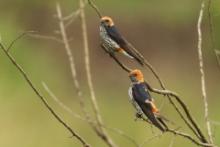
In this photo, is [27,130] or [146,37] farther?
[146,37]

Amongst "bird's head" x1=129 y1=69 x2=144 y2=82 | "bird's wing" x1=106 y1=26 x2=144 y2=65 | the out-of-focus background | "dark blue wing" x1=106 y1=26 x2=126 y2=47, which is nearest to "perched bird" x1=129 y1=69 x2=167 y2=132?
"bird's head" x1=129 y1=69 x2=144 y2=82

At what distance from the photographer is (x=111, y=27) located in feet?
15.7

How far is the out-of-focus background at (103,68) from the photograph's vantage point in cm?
925

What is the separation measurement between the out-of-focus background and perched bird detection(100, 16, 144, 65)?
326cm

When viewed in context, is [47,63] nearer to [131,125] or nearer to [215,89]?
[215,89]

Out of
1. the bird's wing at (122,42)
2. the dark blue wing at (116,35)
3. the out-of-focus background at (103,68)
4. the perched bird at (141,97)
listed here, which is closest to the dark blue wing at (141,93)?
the perched bird at (141,97)

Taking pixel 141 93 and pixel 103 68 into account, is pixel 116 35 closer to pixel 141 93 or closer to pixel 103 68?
pixel 141 93

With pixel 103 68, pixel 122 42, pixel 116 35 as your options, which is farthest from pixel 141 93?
pixel 103 68

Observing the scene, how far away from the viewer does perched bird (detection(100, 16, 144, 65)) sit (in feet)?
14.8

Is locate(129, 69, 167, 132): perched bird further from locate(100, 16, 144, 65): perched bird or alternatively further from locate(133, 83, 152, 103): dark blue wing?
locate(100, 16, 144, 65): perched bird

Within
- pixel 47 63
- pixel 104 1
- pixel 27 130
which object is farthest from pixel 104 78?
pixel 27 130

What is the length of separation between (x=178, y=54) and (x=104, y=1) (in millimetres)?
1364

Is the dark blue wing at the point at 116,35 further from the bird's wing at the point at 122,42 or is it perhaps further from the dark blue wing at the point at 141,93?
the dark blue wing at the point at 141,93

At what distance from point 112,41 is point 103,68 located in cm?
800
